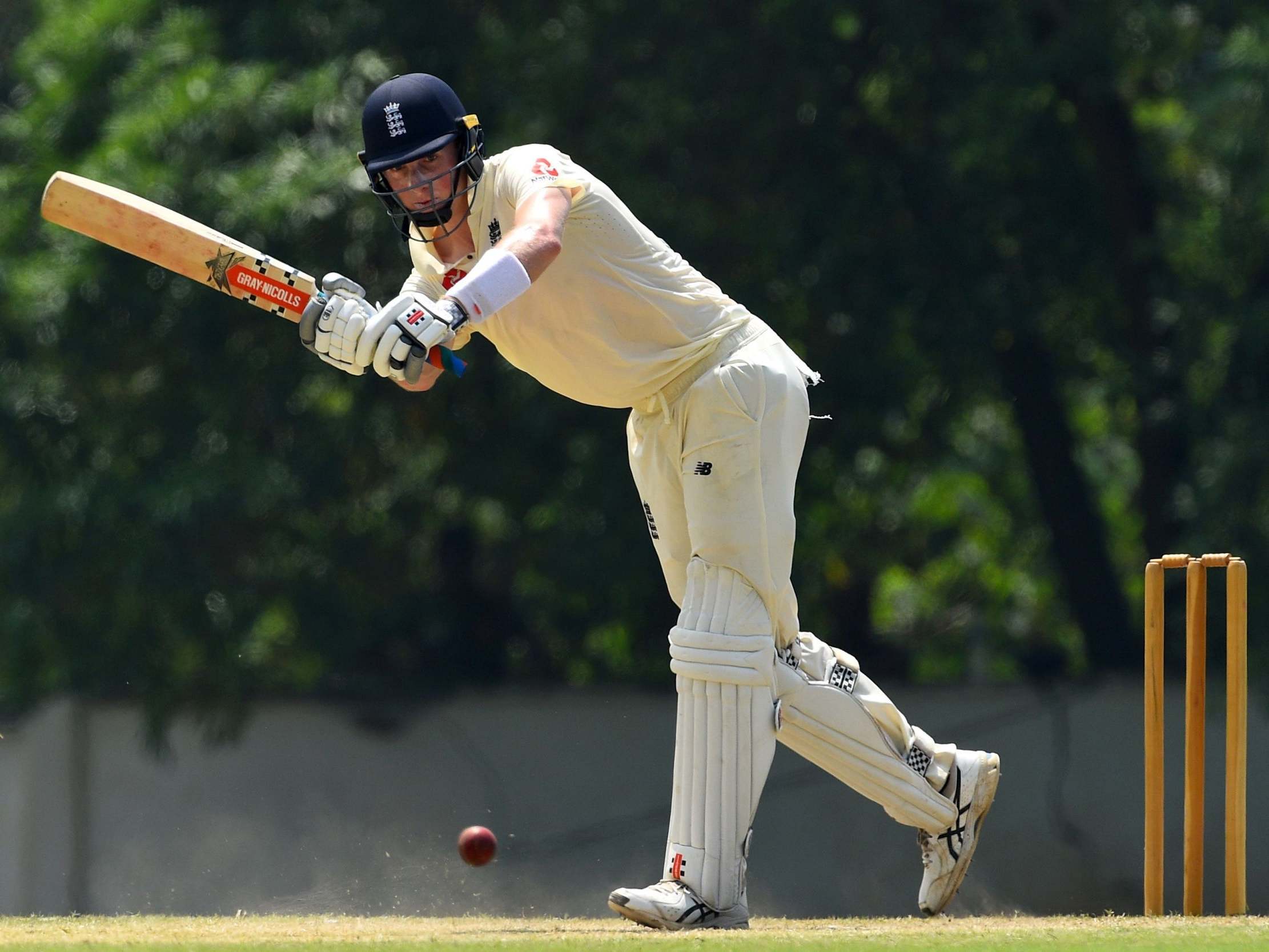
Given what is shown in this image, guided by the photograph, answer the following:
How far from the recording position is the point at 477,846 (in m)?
4.35

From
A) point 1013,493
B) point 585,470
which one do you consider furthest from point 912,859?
point 1013,493

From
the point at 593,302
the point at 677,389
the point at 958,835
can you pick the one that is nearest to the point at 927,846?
the point at 958,835

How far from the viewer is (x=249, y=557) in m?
7.26

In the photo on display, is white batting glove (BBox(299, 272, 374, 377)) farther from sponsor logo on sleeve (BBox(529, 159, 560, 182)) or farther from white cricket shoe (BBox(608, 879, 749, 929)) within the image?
white cricket shoe (BBox(608, 879, 749, 929))

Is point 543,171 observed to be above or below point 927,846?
above

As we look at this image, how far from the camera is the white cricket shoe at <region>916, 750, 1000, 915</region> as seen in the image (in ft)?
13.0

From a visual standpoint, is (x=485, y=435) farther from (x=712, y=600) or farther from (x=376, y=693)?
(x=712, y=600)

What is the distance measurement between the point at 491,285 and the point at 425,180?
0.37 meters

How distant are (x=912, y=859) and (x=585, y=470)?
6.50 ft

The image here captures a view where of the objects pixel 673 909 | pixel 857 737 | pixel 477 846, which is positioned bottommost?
pixel 477 846

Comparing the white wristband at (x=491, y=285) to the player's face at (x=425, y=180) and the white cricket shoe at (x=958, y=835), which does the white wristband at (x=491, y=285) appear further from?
the white cricket shoe at (x=958, y=835)

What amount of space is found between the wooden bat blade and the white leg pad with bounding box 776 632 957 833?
4.05 feet

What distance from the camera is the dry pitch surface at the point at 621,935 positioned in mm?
2877

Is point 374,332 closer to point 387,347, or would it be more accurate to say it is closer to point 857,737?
point 387,347
